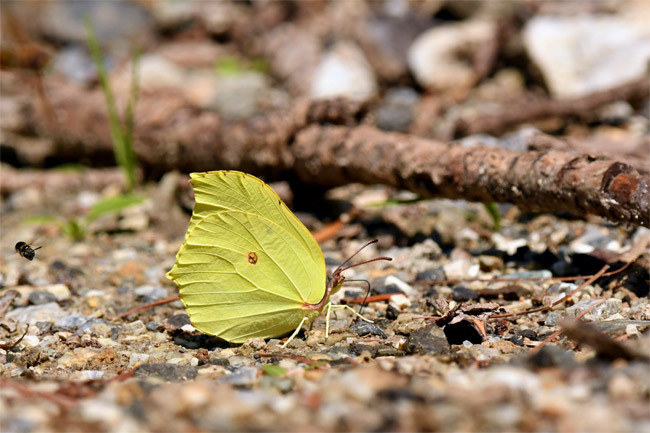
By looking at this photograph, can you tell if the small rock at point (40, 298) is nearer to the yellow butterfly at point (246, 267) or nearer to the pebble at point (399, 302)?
the yellow butterfly at point (246, 267)

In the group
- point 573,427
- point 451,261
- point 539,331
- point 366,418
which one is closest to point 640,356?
point 573,427

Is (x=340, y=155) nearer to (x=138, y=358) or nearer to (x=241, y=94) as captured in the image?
(x=138, y=358)

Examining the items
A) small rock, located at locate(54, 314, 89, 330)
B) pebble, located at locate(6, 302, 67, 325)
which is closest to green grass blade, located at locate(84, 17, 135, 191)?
pebble, located at locate(6, 302, 67, 325)

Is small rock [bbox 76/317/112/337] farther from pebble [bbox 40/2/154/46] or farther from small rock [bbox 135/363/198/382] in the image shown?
pebble [bbox 40/2/154/46]

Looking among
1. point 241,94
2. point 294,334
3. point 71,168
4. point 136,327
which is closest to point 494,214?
point 294,334

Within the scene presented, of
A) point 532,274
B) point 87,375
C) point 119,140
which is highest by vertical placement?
point 119,140

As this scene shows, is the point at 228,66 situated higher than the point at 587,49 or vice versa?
the point at 228,66
